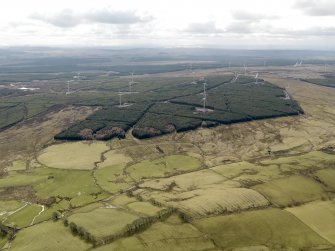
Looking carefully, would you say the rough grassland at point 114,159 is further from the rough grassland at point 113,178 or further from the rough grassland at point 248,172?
the rough grassland at point 248,172

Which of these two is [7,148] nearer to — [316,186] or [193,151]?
[193,151]

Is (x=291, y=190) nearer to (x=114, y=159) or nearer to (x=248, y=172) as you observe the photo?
(x=248, y=172)

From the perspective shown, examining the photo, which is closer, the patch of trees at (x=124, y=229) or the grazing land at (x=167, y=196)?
the patch of trees at (x=124, y=229)

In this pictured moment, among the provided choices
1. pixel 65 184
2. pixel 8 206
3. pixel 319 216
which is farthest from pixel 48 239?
pixel 319 216

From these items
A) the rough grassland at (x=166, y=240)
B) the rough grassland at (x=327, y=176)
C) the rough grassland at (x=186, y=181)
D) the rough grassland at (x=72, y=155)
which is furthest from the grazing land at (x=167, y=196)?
the rough grassland at (x=327, y=176)

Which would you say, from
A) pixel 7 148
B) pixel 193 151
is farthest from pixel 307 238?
pixel 7 148

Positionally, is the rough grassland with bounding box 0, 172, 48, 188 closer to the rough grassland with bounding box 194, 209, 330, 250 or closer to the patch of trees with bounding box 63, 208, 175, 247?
the patch of trees with bounding box 63, 208, 175, 247
